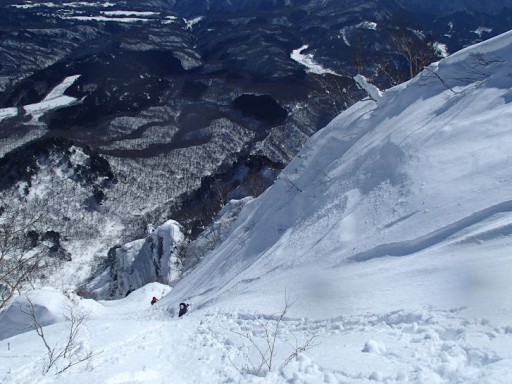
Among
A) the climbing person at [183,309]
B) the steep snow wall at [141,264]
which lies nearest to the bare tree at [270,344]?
the climbing person at [183,309]

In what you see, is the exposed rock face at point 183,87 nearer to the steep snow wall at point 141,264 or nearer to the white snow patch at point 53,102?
the white snow patch at point 53,102

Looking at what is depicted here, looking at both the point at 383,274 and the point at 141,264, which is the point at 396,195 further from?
the point at 141,264

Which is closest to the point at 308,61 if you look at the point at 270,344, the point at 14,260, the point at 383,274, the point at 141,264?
the point at 141,264

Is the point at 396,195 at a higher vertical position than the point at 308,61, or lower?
lower

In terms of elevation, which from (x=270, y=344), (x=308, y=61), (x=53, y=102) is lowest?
(x=270, y=344)

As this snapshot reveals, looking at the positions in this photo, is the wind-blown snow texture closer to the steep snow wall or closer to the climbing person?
the climbing person

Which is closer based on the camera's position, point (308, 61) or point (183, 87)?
point (183, 87)

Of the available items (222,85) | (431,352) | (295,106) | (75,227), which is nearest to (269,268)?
(431,352)
